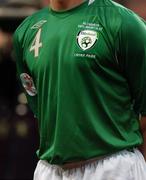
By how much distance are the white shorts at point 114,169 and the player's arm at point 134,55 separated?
27 centimetres

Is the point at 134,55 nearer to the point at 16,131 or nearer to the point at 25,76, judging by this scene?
the point at 25,76

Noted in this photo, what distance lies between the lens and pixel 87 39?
430cm

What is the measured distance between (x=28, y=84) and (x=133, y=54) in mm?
763

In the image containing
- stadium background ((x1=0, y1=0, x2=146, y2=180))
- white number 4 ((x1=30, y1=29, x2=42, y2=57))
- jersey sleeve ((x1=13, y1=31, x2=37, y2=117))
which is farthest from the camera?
stadium background ((x1=0, y1=0, x2=146, y2=180))

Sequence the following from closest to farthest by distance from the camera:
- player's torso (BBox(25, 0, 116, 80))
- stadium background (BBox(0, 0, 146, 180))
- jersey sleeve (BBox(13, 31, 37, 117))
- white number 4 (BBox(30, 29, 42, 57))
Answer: player's torso (BBox(25, 0, 116, 80))
white number 4 (BBox(30, 29, 42, 57))
jersey sleeve (BBox(13, 31, 37, 117))
stadium background (BBox(0, 0, 146, 180))

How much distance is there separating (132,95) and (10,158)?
4.21m

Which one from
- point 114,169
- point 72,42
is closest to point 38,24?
point 72,42

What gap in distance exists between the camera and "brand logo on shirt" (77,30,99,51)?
4301 mm

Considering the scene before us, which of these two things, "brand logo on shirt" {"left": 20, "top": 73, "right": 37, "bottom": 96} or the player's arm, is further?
→ "brand logo on shirt" {"left": 20, "top": 73, "right": 37, "bottom": 96}

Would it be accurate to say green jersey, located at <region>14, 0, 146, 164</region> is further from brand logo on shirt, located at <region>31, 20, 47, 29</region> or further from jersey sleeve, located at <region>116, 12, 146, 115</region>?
brand logo on shirt, located at <region>31, 20, 47, 29</region>

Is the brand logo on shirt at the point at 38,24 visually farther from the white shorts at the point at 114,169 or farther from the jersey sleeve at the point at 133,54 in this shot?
the white shorts at the point at 114,169

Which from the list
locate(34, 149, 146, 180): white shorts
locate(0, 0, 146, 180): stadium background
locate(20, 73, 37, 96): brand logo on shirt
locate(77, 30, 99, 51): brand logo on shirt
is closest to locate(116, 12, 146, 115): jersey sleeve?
locate(77, 30, 99, 51): brand logo on shirt

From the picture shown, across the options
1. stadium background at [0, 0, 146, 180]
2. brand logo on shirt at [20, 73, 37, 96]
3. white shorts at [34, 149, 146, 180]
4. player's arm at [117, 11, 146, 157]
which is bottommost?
stadium background at [0, 0, 146, 180]

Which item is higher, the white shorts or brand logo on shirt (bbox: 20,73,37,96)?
brand logo on shirt (bbox: 20,73,37,96)
